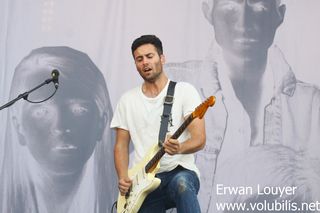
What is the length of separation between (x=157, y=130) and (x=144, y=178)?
34 centimetres

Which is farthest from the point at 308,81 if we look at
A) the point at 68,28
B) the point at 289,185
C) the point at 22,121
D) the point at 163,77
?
the point at 22,121

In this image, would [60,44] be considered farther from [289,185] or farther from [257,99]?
[289,185]

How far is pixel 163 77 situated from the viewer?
3744 mm

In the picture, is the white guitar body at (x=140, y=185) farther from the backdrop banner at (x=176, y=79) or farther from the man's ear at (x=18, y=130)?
the man's ear at (x=18, y=130)

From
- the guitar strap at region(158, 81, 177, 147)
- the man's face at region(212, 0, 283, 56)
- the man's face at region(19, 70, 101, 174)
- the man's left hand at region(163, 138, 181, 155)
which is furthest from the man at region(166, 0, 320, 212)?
the man's left hand at region(163, 138, 181, 155)

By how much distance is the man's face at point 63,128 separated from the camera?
14.4 feet

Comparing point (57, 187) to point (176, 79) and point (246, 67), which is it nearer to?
point (176, 79)

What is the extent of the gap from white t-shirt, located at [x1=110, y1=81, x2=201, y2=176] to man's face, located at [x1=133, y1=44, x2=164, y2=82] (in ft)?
0.38

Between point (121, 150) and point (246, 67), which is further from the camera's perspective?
point (246, 67)

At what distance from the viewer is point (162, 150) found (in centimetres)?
336

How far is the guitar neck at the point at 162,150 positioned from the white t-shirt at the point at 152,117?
12 cm

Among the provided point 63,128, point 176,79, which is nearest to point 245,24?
point 176,79

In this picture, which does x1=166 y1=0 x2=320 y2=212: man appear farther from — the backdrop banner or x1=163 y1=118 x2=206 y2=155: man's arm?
x1=163 y1=118 x2=206 y2=155: man's arm

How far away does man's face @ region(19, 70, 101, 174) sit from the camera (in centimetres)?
440
